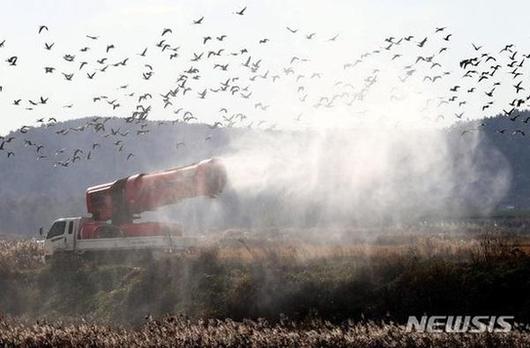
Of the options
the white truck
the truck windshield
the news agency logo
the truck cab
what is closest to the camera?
the news agency logo

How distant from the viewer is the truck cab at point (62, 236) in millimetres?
40719

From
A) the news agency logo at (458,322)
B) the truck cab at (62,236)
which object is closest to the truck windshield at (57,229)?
the truck cab at (62,236)

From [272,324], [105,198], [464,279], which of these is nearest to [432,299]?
[464,279]

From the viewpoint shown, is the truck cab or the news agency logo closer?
the news agency logo

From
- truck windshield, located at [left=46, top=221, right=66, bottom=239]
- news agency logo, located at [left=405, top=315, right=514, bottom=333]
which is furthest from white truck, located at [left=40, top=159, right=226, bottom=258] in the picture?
news agency logo, located at [left=405, top=315, right=514, bottom=333]

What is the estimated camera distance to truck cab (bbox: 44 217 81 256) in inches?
1603

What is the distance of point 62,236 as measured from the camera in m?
41.0

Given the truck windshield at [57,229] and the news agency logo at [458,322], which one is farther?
the truck windshield at [57,229]

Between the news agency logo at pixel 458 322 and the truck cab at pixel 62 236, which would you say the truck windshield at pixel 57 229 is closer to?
the truck cab at pixel 62 236

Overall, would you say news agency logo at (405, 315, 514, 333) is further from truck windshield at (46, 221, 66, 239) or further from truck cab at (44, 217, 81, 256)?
truck windshield at (46, 221, 66, 239)

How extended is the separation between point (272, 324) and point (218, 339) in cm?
735

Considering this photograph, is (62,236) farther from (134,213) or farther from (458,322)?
(458,322)

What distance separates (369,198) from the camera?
107 metres

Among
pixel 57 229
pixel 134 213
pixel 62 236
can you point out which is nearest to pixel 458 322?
pixel 134 213
